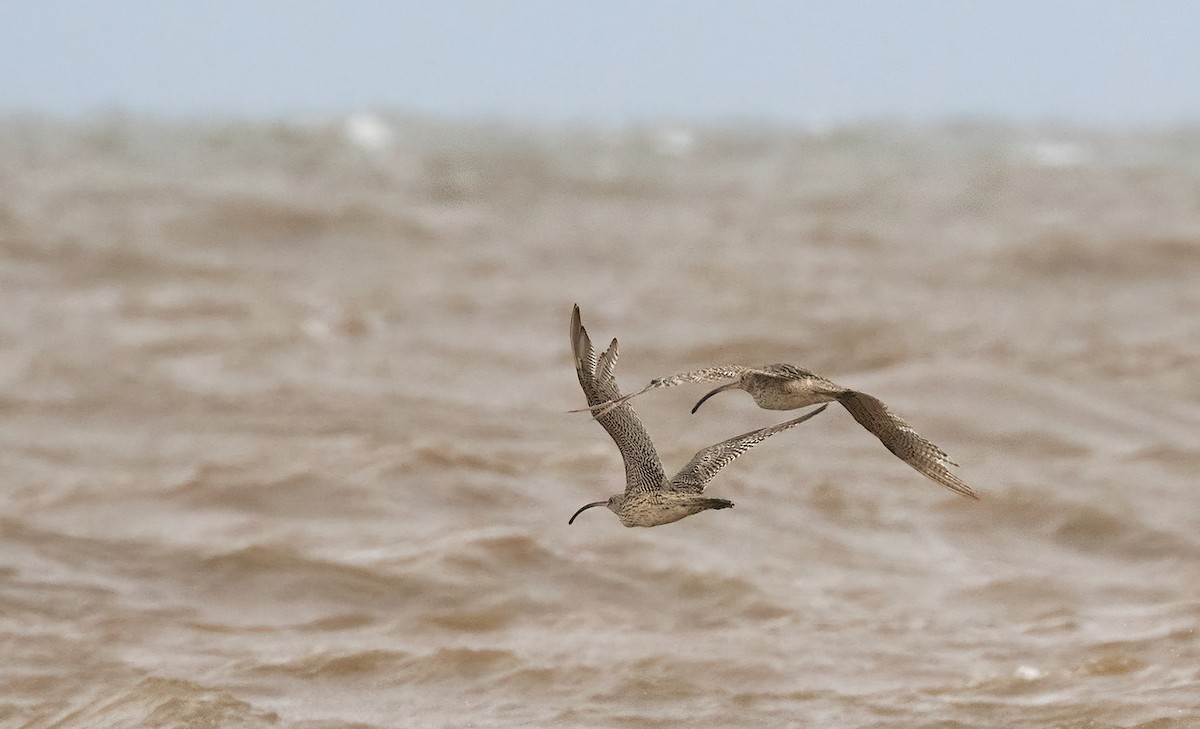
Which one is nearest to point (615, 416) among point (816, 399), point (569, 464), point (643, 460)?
point (643, 460)

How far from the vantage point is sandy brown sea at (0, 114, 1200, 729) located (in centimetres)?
902

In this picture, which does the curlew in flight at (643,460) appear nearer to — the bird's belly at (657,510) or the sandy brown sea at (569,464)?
the bird's belly at (657,510)

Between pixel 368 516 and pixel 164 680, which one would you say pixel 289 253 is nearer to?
pixel 368 516

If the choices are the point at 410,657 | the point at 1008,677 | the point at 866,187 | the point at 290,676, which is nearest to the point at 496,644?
the point at 410,657

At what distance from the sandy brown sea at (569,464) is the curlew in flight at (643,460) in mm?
4235

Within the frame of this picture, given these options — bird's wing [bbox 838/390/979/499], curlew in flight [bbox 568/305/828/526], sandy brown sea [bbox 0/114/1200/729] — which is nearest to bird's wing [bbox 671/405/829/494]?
curlew in flight [bbox 568/305/828/526]

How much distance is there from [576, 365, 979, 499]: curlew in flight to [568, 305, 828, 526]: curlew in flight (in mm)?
75

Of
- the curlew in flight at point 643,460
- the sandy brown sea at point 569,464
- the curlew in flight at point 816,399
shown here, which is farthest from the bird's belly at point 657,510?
the sandy brown sea at point 569,464

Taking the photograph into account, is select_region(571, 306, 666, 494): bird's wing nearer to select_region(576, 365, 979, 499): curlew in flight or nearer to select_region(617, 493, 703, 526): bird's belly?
select_region(617, 493, 703, 526): bird's belly

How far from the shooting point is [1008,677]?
8898 millimetres

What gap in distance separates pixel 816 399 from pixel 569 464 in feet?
29.2

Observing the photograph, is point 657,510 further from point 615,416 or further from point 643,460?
point 615,416

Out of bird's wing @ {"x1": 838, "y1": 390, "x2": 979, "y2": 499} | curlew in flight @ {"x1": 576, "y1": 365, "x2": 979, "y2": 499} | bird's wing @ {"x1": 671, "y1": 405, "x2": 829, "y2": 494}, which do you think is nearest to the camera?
curlew in flight @ {"x1": 576, "y1": 365, "x2": 979, "y2": 499}

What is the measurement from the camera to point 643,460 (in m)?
4.39
